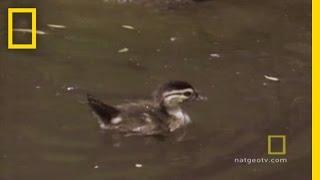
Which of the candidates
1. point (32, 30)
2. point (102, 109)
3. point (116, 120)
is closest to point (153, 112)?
point (116, 120)

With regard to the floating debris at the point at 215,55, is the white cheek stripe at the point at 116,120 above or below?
below

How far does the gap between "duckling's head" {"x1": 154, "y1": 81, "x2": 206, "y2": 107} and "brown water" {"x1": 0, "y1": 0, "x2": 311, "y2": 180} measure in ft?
0.36

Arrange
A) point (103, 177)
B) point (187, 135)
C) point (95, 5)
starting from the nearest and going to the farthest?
point (103, 177), point (187, 135), point (95, 5)

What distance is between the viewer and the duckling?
22.3 feet

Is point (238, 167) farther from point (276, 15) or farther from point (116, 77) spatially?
point (276, 15)

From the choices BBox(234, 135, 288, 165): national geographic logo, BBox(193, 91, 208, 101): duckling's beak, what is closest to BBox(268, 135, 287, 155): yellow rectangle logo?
BBox(234, 135, 288, 165): national geographic logo

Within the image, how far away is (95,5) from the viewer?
27.7ft

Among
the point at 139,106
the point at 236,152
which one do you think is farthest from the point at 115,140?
the point at 236,152

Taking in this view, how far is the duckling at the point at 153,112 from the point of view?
6.79 metres

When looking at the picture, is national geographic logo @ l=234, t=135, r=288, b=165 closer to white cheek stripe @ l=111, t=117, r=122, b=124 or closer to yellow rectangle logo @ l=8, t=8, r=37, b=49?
white cheek stripe @ l=111, t=117, r=122, b=124

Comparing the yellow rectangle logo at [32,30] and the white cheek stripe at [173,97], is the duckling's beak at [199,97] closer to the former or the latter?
the white cheek stripe at [173,97]

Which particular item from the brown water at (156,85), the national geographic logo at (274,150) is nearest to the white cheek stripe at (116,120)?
the brown water at (156,85)

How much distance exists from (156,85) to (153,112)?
0.90 ft

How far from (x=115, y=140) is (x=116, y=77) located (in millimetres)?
715
